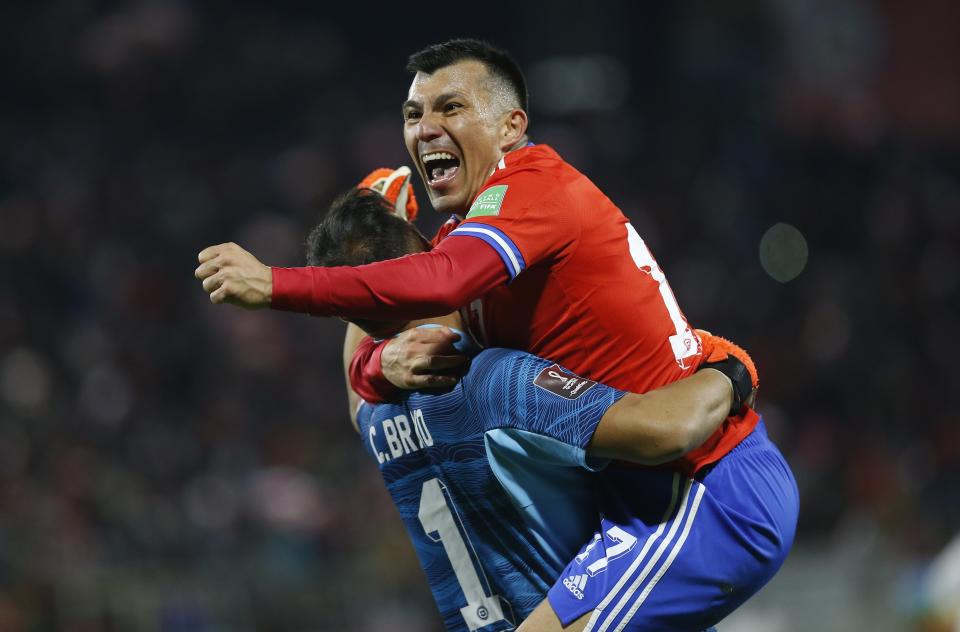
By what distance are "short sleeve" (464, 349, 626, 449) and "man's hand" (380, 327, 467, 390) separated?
0.10 metres

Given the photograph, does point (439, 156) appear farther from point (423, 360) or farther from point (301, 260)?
point (301, 260)

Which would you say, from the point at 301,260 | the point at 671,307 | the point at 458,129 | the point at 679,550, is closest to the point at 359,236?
the point at 458,129

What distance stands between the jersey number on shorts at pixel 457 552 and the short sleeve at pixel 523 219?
0.78 metres

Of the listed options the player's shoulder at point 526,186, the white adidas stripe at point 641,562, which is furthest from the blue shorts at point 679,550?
the player's shoulder at point 526,186

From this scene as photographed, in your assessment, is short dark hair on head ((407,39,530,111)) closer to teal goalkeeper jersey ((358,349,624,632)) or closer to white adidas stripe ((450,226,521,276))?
white adidas stripe ((450,226,521,276))

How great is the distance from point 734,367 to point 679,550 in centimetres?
51

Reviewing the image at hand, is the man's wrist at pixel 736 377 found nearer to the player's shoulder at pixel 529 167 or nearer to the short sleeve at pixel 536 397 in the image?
the short sleeve at pixel 536 397

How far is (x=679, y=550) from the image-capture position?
3.14 m

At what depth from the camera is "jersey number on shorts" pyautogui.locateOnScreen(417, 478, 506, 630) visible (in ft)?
11.5

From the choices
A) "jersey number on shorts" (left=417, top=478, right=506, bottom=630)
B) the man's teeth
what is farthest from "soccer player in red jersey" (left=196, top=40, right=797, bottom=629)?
"jersey number on shorts" (left=417, top=478, right=506, bottom=630)

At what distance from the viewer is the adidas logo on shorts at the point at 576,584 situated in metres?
3.19

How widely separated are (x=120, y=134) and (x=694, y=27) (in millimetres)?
5974

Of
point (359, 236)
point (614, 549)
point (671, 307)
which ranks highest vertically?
point (359, 236)

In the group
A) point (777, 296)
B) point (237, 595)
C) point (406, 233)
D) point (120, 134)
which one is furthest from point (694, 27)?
point (406, 233)
